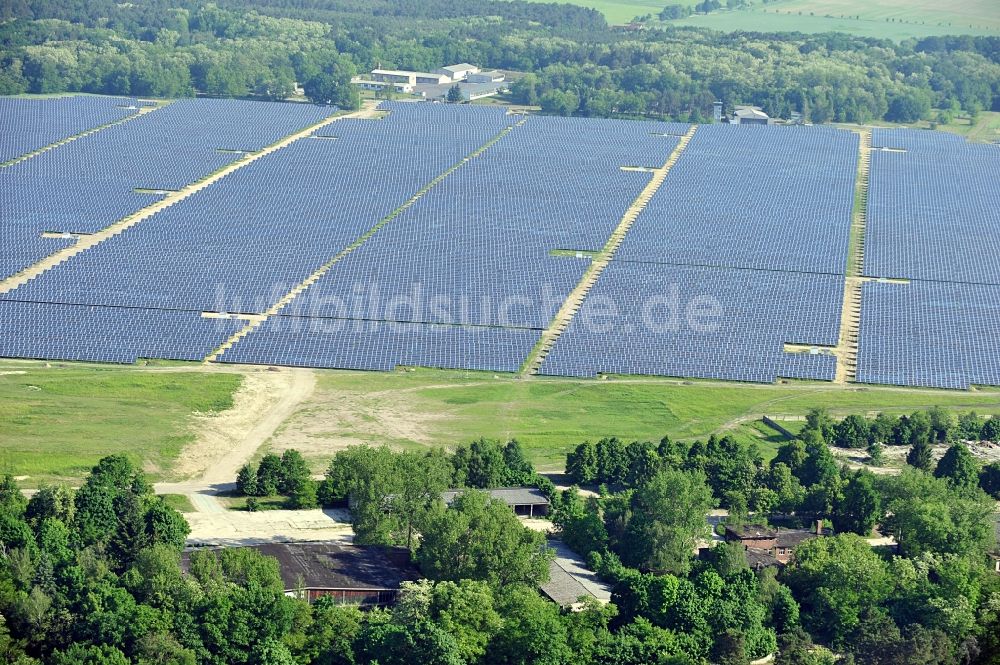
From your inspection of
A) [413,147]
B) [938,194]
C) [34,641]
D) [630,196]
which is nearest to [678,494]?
[34,641]

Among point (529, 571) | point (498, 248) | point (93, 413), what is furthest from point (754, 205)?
point (529, 571)

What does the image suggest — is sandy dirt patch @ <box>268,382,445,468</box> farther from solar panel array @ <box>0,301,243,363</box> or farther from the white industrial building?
the white industrial building

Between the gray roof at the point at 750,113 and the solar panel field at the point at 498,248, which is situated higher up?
the gray roof at the point at 750,113

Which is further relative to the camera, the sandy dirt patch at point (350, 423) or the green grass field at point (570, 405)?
the green grass field at point (570, 405)

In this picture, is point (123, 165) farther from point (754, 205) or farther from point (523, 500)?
point (523, 500)

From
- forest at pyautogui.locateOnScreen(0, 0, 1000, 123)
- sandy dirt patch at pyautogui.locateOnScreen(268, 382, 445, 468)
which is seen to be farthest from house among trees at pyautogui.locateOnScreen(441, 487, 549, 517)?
forest at pyautogui.locateOnScreen(0, 0, 1000, 123)

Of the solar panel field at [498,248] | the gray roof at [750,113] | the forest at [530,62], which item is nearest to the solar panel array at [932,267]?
the solar panel field at [498,248]

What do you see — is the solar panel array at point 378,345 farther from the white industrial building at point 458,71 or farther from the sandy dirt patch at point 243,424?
the white industrial building at point 458,71

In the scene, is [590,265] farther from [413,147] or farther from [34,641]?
[34,641]
